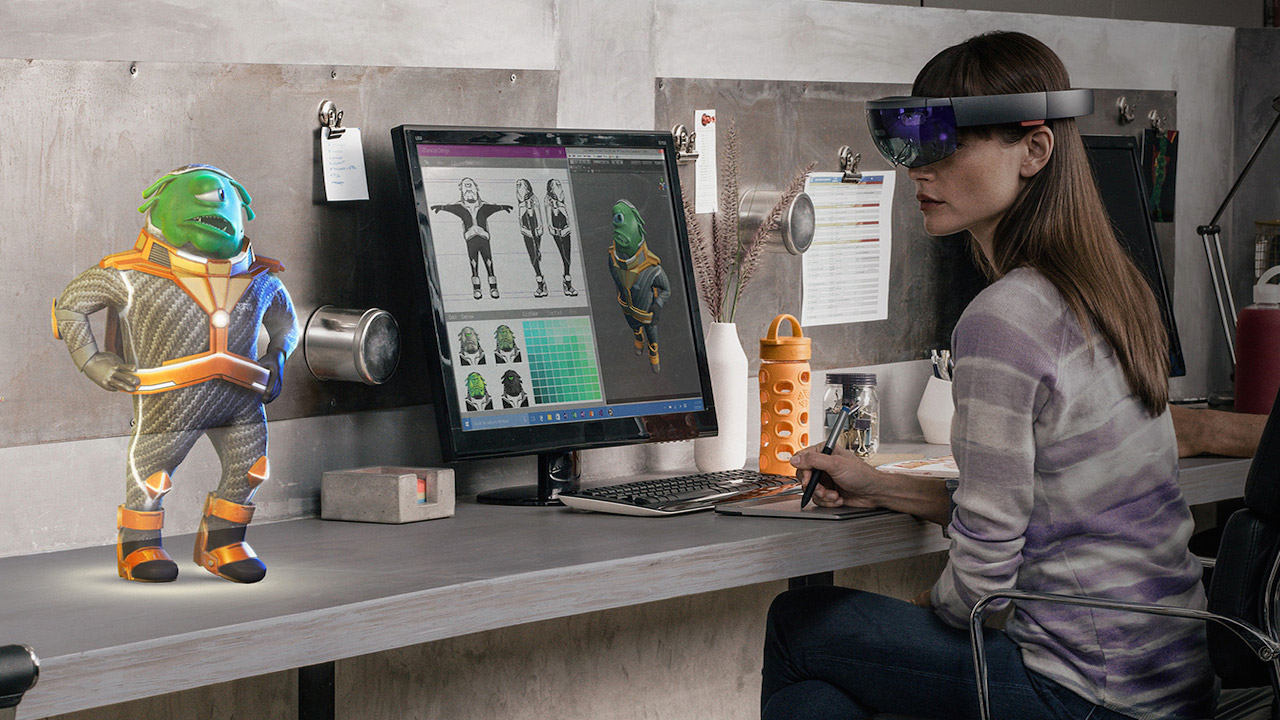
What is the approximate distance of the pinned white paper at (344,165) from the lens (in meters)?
1.99

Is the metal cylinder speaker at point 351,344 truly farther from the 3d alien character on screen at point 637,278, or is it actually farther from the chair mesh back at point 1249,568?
the chair mesh back at point 1249,568

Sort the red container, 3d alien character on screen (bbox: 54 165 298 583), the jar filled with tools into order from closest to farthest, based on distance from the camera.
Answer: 3d alien character on screen (bbox: 54 165 298 583) → the jar filled with tools → the red container

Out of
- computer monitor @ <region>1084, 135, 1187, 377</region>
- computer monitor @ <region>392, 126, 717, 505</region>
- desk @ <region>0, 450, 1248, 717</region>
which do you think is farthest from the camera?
computer monitor @ <region>1084, 135, 1187, 377</region>

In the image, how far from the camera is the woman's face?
1.74 meters

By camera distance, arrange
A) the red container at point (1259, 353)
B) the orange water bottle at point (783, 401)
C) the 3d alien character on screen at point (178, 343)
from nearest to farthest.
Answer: the 3d alien character on screen at point (178, 343), the orange water bottle at point (783, 401), the red container at point (1259, 353)

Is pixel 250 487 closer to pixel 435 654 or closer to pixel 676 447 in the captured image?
pixel 435 654

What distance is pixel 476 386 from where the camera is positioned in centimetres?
200

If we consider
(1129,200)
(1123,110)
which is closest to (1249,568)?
(1129,200)

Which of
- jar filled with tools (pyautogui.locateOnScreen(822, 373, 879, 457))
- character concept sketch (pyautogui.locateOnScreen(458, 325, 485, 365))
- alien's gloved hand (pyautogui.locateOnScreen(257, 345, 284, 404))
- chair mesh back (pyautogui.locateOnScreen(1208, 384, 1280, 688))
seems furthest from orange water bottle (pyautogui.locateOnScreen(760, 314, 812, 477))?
alien's gloved hand (pyautogui.locateOnScreen(257, 345, 284, 404))

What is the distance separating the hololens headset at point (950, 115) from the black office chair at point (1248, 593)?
0.45 meters

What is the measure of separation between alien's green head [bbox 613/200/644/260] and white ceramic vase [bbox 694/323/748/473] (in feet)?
0.83

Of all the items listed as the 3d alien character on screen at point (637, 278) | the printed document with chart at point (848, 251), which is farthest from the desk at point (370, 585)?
the printed document with chart at point (848, 251)

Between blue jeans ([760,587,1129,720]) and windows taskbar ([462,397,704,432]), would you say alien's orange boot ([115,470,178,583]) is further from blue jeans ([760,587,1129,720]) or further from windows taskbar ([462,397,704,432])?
blue jeans ([760,587,1129,720])

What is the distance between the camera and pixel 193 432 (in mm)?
1559
